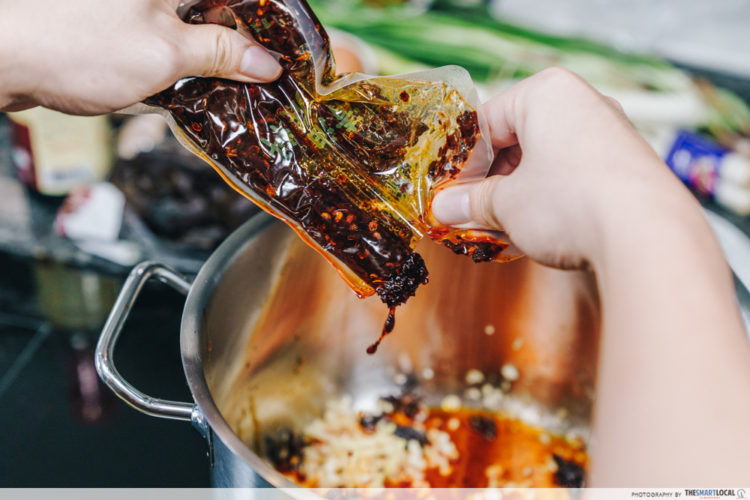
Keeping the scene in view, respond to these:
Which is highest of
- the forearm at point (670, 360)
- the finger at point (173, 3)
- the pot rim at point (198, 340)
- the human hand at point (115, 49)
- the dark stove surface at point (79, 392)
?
the finger at point (173, 3)

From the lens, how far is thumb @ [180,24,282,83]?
56 centimetres

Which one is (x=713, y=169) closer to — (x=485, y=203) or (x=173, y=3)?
(x=485, y=203)

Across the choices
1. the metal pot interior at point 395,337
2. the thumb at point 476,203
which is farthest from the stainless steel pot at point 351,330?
the thumb at point 476,203

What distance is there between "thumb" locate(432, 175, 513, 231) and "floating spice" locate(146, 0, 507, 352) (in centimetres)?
2

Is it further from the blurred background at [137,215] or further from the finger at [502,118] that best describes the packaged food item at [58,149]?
the finger at [502,118]

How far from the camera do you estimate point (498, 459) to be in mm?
949

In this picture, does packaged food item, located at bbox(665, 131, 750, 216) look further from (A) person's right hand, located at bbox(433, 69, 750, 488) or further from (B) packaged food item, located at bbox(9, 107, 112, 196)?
(B) packaged food item, located at bbox(9, 107, 112, 196)

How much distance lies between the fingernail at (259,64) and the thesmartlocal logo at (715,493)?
0.49 meters

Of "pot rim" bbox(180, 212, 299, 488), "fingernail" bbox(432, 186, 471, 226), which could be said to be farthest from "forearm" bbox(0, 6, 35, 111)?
"fingernail" bbox(432, 186, 471, 226)

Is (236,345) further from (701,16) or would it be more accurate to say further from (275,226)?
(701,16)

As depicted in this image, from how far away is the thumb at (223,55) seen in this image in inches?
22.0

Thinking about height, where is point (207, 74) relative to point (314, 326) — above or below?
above

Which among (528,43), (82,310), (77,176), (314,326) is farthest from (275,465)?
(528,43)

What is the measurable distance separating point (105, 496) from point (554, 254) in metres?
0.78
